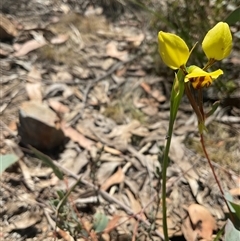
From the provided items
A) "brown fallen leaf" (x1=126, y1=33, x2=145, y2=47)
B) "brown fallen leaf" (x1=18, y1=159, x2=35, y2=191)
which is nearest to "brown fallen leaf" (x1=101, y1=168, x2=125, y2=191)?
"brown fallen leaf" (x1=18, y1=159, x2=35, y2=191)

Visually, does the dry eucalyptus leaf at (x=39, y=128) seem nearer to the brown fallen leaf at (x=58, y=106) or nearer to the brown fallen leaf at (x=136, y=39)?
the brown fallen leaf at (x=58, y=106)

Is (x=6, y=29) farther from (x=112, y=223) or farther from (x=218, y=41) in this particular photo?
(x=218, y=41)

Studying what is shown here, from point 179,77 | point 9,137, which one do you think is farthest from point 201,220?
point 9,137

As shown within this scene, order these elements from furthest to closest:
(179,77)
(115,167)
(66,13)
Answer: (66,13), (115,167), (179,77)

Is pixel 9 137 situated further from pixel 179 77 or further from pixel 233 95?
pixel 179 77

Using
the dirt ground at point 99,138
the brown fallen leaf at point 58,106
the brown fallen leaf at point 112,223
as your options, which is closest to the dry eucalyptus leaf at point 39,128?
the dirt ground at point 99,138

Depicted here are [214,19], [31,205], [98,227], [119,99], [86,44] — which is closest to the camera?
[98,227]

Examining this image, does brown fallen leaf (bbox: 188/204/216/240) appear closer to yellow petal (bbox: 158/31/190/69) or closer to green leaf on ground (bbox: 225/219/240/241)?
green leaf on ground (bbox: 225/219/240/241)
